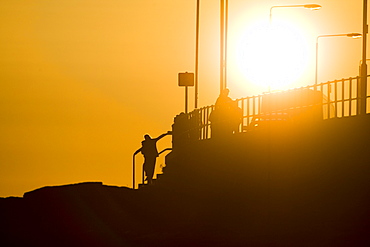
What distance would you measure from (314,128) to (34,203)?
15371 millimetres

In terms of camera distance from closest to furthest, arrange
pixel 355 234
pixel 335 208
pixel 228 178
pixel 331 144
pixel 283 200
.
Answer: pixel 355 234 → pixel 335 208 → pixel 283 200 → pixel 331 144 → pixel 228 178

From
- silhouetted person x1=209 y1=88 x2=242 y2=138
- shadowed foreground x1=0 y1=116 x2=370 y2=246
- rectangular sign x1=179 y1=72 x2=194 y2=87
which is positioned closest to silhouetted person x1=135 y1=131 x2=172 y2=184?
shadowed foreground x1=0 y1=116 x2=370 y2=246

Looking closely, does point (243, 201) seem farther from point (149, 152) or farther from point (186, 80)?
point (186, 80)

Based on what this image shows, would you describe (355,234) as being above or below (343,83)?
below

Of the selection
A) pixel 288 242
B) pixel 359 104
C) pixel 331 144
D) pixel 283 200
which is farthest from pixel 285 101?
pixel 288 242

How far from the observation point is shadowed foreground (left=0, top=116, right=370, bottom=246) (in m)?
31.6

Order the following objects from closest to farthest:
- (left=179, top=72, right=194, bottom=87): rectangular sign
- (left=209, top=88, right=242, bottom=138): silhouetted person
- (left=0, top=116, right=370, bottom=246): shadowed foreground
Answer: (left=0, top=116, right=370, bottom=246): shadowed foreground
(left=209, top=88, right=242, bottom=138): silhouetted person
(left=179, top=72, right=194, bottom=87): rectangular sign

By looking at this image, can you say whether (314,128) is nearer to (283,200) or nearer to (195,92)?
(283,200)

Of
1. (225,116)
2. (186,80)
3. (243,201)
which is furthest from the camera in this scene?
(186,80)

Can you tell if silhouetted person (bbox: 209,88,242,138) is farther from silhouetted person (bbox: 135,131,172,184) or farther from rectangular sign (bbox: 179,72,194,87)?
silhouetted person (bbox: 135,131,172,184)

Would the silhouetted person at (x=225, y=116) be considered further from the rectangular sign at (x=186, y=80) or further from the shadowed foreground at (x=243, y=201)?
the rectangular sign at (x=186, y=80)

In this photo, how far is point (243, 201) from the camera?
118 ft

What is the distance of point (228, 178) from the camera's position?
3997 centimetres

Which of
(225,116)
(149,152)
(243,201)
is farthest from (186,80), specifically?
Answer: (243,201)
